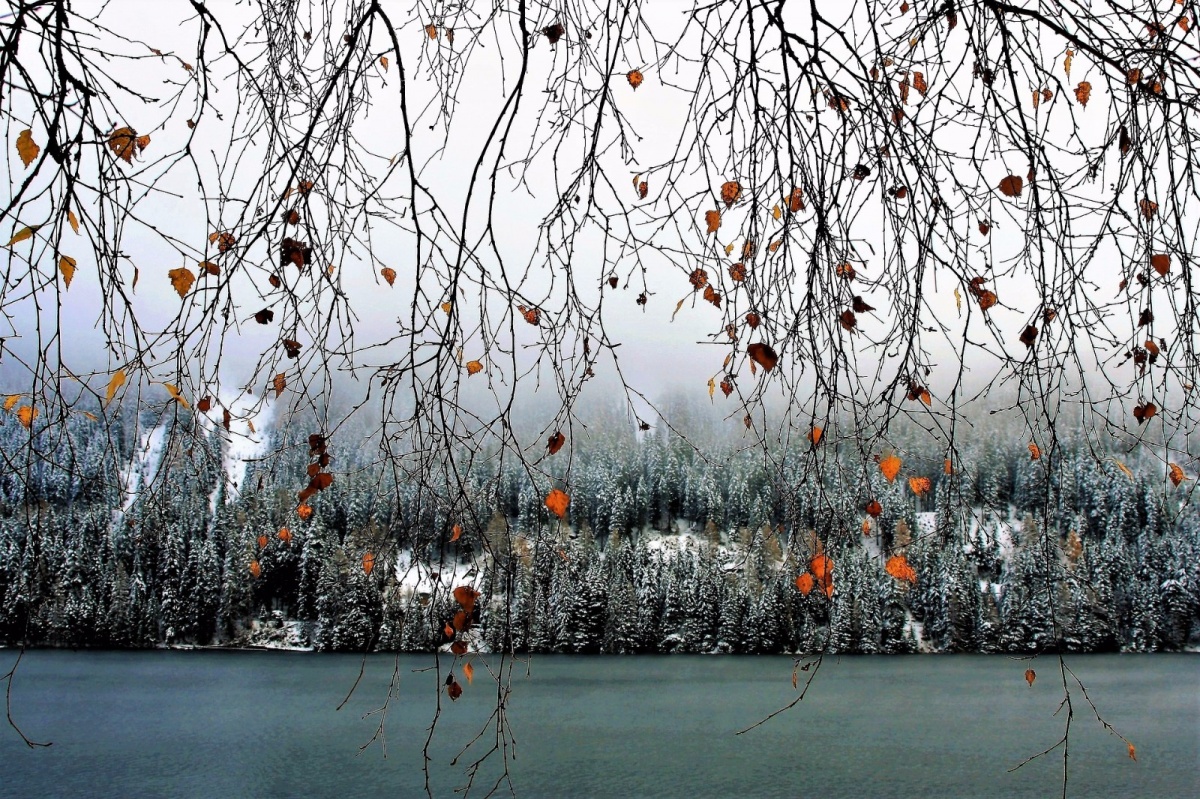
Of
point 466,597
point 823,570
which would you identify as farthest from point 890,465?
point 466,597

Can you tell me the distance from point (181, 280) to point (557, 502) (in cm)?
70

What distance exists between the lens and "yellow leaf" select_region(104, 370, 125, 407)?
4.23ft

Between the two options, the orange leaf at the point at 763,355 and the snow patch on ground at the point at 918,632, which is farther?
the snow patch on ground at the point at 918,632

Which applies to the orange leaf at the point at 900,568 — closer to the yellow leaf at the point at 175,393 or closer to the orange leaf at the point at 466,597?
the orange leaf at the point at 466,597

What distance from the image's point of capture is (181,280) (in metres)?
1.28

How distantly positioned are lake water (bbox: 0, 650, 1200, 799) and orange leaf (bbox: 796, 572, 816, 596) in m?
12.8

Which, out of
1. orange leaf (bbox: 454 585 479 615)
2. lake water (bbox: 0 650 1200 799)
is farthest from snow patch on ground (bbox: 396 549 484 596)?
lake water (bbox: 0 650 1200 799)

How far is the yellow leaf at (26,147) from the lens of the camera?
3.93 ft

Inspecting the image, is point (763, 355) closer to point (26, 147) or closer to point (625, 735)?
point (26, 147)

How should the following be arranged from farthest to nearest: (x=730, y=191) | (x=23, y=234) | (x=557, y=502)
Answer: (x=730, y=191), (x=557, y=502), (x=23, y=234)

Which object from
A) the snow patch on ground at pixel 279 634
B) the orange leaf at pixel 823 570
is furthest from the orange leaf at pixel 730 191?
the snow patch on ground at pixel 279 634

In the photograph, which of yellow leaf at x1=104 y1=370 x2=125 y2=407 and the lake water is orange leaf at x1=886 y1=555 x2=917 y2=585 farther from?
the lake water

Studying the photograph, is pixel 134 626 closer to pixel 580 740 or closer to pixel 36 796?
pixel 36 796

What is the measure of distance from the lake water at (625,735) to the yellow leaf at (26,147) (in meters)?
13.5
